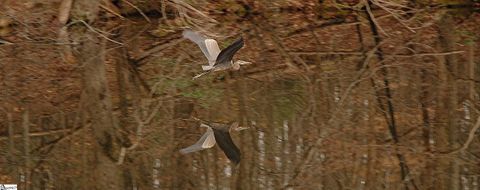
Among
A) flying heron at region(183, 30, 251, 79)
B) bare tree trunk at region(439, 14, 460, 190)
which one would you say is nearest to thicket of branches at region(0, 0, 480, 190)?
bare tree trunk at region(439, 14, 460, 190)

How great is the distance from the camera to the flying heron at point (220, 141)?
4039 mm

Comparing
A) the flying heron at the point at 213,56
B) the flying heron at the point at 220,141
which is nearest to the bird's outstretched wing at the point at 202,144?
the flying heron at the point at 220,141

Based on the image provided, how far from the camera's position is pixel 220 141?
418 cm

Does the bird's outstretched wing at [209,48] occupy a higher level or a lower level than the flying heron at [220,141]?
higher

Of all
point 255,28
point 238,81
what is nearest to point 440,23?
point 255,28

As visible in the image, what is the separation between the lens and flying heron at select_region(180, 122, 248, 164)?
404 cm

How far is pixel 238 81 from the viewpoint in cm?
493

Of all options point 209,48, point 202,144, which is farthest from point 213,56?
point 202,144

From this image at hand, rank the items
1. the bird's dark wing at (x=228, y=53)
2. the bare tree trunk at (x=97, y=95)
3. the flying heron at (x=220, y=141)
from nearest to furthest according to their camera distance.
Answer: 1. the bird's dark wing at (x=228, y=53)
2. the bare tree trunk at (x=97, y=95)
3. the flying heron at (x=220, y=141)

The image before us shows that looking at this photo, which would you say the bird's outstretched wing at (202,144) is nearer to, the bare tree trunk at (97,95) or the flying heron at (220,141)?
the flying heron at (220,141)

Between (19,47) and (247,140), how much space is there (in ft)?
6.30

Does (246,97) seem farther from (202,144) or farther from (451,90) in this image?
(451,90)

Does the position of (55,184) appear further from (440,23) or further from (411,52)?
(440,23)

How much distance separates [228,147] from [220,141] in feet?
0.45
